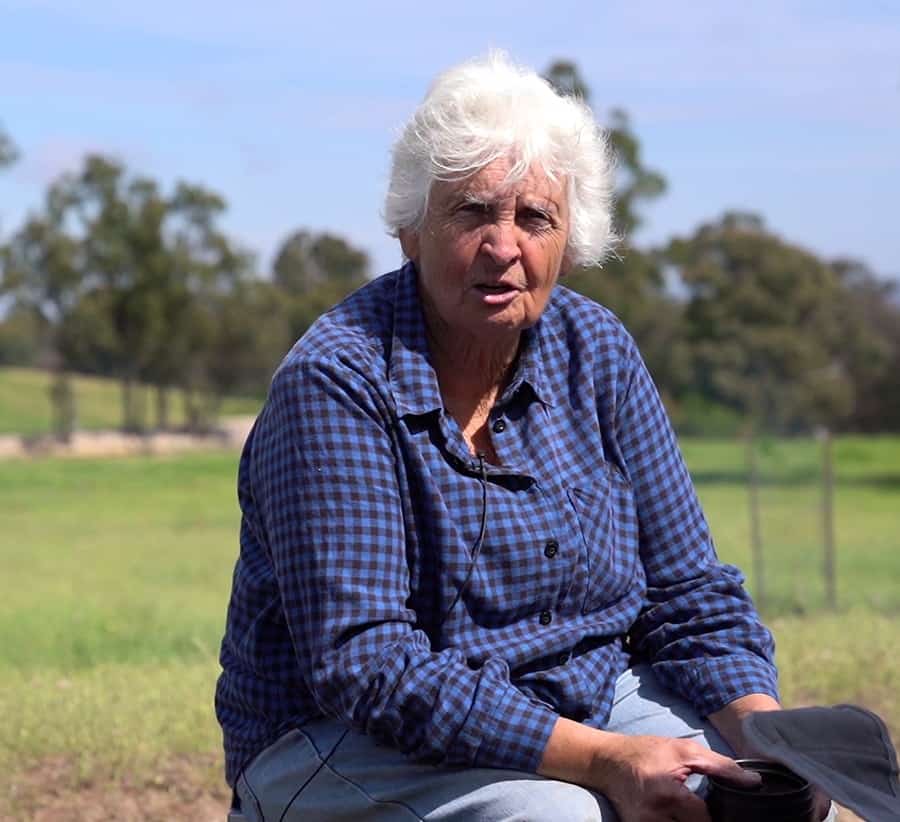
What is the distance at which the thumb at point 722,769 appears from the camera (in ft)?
7.84

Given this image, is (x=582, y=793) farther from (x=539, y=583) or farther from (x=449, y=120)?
(x=449, y=120)

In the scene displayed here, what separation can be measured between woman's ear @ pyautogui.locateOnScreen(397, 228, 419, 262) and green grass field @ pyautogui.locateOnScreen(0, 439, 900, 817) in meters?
2.06

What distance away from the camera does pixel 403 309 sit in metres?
2.73

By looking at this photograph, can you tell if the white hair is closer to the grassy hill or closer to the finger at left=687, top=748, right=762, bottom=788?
the finger at left=687, top=748, right=762, bottom=788

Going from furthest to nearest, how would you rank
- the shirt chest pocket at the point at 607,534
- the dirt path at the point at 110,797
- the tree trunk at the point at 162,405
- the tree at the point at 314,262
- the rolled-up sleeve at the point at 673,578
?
the tree at the point at 314,262
the tree trunk at the point at 162,405
the dirt path at the point at 110,797
the rolled-up sleeve at the point at 673,578
the shirt chest pocket at the point at 607,534

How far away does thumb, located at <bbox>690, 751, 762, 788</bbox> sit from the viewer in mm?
2389

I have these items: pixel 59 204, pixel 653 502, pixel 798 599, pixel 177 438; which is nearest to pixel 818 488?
pixel 798 599

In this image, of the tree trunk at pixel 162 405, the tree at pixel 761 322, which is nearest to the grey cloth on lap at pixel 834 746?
the tree at pixel 761 322

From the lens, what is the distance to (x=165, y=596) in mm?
12664

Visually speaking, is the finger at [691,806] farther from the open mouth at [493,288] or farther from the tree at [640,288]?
the tree at [640,288]

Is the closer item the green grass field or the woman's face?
the woman's face

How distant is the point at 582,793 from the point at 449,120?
3.83 ft

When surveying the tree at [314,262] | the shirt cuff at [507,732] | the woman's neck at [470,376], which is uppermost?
the tree at [314,262]

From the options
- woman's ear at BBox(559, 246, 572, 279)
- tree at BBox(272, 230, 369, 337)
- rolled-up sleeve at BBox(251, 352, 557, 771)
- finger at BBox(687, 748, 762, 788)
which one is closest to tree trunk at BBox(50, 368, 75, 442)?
tree at BBox(272, 230, 369, 337)
